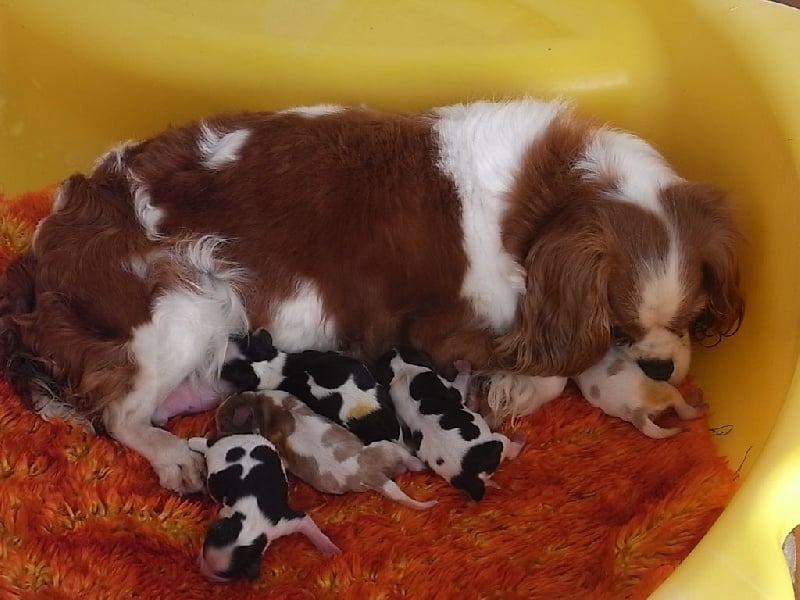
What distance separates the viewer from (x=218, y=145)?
7.41 ft

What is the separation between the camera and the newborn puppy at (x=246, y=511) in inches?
75.2

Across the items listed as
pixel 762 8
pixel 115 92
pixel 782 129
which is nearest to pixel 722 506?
pixel 782 129

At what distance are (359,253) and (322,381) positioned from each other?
34 centimetres

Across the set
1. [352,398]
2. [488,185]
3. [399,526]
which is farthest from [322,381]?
[488,185]

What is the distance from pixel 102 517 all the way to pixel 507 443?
1.01 metres

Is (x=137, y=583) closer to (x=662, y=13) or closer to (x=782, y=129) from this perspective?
(x=782, y=129)

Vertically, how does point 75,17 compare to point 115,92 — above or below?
above

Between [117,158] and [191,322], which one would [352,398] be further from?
[117,158]

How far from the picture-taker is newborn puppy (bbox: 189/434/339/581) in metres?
1.91

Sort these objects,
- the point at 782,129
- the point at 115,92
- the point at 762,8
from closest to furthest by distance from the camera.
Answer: the point at 782,129
the point at 762,8
the point at 115,92

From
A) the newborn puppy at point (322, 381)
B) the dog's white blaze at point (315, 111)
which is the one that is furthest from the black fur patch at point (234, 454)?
the dog's white blaze at point (315, 111)

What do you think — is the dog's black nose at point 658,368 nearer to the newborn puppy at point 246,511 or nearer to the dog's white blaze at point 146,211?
the newborn puppy at point 246,511

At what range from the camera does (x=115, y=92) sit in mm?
2881

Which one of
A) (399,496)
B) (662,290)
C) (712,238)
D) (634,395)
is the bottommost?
(399,496)
